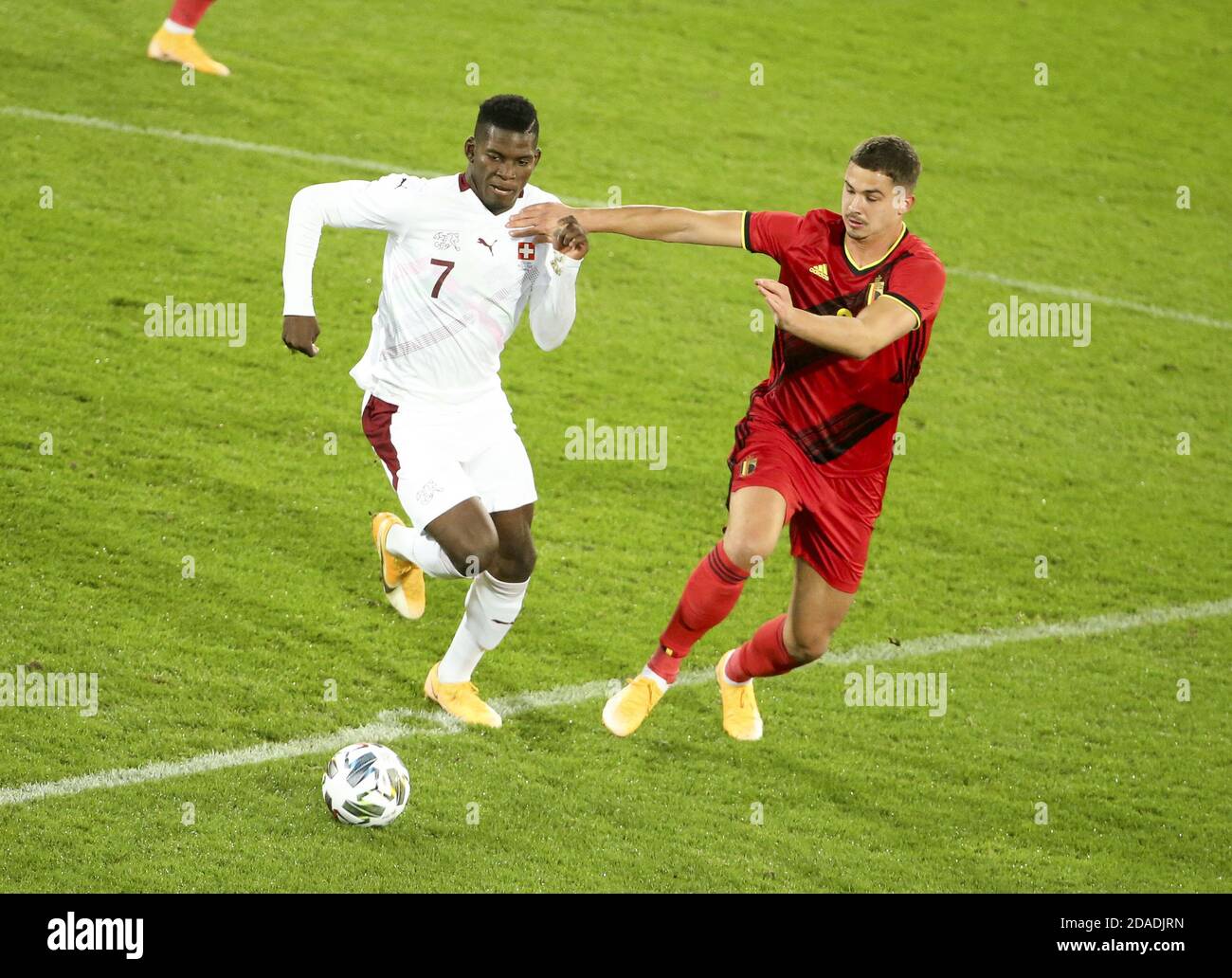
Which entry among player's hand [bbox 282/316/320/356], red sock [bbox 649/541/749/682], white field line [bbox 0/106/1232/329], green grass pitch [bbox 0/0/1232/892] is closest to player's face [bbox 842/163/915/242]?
red sock [bbox 649/541/749/682]

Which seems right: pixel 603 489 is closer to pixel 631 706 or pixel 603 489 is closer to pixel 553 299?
pixel 631 706

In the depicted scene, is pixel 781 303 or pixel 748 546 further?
pixel 748 546

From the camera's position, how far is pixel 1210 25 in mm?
17625

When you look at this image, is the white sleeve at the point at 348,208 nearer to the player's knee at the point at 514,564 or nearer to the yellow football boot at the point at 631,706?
the player's knee at the point at 514,564

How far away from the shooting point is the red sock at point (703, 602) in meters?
5.69

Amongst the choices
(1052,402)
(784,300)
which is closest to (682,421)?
(1052,402)

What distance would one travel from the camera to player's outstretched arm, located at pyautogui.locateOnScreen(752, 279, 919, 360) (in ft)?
16.6

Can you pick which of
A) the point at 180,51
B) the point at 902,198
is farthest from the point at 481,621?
the point at 180,51

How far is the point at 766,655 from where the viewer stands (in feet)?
20.1

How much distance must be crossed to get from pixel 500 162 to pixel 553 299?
56 cm

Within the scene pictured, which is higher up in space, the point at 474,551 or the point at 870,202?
the point at 870,202

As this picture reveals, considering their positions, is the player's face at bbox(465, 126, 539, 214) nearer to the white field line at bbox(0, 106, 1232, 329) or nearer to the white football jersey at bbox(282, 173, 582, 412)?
the white football jersey at bbox(282, 173, 582, 412)

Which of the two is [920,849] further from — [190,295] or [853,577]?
[190,295]

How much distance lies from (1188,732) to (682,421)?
11.7ft
